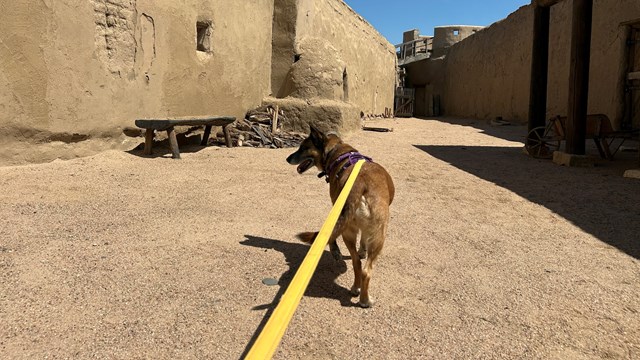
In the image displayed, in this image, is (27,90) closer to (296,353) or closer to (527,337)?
(296,353)

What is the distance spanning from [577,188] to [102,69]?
21.2 ft

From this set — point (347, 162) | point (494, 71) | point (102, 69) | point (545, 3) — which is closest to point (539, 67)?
point (545, 3)

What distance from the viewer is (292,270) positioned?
3027 mm

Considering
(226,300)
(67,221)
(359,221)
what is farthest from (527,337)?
(67,221)

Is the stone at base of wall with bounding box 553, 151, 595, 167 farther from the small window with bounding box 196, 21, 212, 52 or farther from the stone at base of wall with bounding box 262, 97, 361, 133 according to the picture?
the small window with bounding box 196, 21, 212, 52

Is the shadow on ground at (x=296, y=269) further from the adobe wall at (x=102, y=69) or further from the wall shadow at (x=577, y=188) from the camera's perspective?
the adobe wall at (x=102, y=69)

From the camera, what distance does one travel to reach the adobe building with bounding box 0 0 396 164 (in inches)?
213

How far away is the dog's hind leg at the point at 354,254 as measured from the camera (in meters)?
2.60

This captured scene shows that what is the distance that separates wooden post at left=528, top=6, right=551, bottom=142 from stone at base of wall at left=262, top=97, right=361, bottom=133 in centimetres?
376

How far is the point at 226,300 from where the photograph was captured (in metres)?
2.57

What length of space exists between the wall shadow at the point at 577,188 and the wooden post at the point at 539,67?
0.82 meters

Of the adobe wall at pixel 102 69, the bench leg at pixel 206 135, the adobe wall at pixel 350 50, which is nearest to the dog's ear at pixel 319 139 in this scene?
the adobe wall at pixel 102 69

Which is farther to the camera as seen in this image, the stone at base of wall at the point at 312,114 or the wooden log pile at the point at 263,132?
the stone at base of wall at the point at 312,114

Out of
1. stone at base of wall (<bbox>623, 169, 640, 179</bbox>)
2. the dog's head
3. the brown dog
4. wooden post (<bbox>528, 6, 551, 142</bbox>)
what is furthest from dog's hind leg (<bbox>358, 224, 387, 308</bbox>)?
wooden post (<bbox>528, 6, 551, 142</bbox>)
